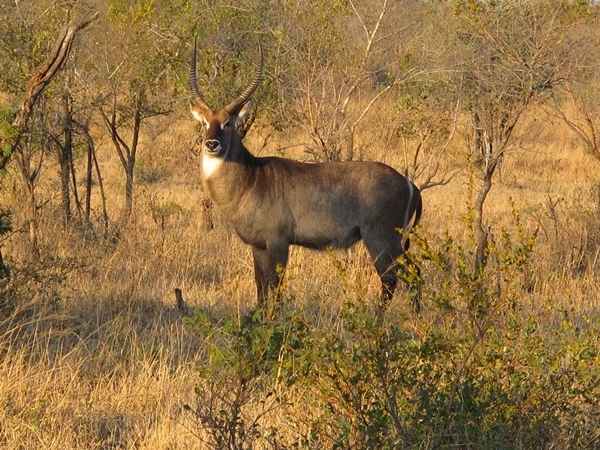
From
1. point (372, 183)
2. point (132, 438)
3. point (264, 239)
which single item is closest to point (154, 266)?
point (264, 239)

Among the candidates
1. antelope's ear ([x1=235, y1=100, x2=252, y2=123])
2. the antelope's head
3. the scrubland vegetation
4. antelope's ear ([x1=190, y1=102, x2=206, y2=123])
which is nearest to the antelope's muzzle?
the antelope's head

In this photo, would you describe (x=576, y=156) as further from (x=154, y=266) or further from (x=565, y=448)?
(x=565, y=448)

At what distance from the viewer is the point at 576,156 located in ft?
54.9

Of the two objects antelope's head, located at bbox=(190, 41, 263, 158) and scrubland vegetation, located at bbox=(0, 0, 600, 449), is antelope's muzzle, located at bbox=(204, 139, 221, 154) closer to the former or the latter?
antelope's head, located at bbox=(190, 41, 263, 158)

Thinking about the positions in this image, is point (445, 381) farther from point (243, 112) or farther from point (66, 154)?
point (66, 154)

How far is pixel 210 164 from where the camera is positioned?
7.74 metres

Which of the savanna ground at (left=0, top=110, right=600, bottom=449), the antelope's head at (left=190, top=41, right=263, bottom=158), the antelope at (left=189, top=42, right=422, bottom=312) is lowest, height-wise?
the savanna ground at (left=0, top=110, right=600, bottom=449)

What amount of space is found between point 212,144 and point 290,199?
0.74 meters

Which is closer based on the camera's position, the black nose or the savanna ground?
the savanna ground

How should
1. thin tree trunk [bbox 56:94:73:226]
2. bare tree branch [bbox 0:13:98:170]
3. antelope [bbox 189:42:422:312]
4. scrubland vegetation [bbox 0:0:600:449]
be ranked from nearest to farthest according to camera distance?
scrubland vegetation [bbox 0:0:600:449]
bare tree branch [bbox 0:13:98:170]
antelope [bbox 189:42:422:312]
thin tree trunk [bbox 56:94:73:226]

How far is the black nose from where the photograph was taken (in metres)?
7.38

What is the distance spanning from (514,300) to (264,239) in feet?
12.0

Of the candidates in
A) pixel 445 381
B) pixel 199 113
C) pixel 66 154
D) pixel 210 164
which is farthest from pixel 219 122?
pixel 445 381

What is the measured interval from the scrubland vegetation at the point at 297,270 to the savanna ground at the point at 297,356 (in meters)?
0.02
